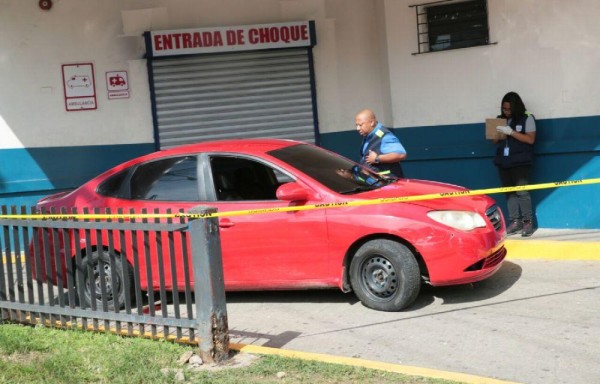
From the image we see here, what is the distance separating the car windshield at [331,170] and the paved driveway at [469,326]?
3.59 feet

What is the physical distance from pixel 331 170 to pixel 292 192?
732mm

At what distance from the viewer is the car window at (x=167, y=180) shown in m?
7.83

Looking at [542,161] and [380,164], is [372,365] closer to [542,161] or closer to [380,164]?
[380,164]

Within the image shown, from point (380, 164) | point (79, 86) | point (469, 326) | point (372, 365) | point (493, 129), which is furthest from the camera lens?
point (79, 86)

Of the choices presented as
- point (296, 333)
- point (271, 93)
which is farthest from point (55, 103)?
point (296, 333)

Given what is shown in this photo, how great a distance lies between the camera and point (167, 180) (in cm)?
795

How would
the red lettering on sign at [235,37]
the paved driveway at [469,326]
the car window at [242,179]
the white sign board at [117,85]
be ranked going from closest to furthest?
the paved driveway at [469,326], the car window at [242,179], the white sign board at [117,85], the red lettering on sign at [235,37]

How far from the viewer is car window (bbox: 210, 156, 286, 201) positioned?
303 inches

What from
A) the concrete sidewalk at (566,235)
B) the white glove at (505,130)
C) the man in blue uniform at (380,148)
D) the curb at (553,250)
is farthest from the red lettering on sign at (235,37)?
the curb at (553,250)

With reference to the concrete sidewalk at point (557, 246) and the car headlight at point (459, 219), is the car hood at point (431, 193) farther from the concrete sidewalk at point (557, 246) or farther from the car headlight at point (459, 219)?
the concrete sidewalk at point (557, 246)

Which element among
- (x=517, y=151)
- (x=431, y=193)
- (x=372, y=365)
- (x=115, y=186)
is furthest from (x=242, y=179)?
(x=517, y=151)

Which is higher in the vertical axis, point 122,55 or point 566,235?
point 122,55

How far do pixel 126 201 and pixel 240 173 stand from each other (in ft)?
3.87

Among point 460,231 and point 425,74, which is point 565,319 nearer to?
point 460,231
